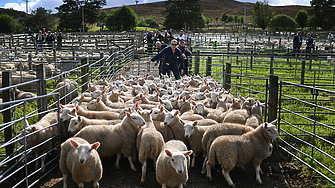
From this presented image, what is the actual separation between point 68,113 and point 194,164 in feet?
7.56

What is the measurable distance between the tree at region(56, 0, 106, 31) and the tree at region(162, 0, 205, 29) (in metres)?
15.7

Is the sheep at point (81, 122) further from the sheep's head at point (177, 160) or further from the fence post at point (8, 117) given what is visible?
the sheep's head at point (177, 160)

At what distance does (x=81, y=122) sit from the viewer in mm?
5188

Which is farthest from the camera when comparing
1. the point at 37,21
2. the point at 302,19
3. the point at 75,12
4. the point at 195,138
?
the point at 37,21

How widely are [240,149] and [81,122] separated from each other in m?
2.61

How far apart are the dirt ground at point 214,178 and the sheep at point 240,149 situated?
150mm

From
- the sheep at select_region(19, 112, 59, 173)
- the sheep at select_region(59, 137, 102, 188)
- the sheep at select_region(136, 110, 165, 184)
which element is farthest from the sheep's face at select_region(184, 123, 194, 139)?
the sheep at select_region(19, 112, 59, 173)

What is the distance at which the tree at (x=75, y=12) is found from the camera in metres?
65.6

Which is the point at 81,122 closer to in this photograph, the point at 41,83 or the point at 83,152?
the point at 41,83

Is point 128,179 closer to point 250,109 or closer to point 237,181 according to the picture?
point 237,181

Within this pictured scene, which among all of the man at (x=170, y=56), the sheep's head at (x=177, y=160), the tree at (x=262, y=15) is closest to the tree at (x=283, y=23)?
the tree at (x=262, y=15)

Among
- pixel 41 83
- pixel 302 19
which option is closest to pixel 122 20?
pixel 302 19

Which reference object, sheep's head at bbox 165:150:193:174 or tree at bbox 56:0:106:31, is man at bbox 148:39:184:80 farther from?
tree at bbox 56:0:106:31

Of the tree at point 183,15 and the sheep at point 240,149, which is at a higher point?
the tree at point 183,15
